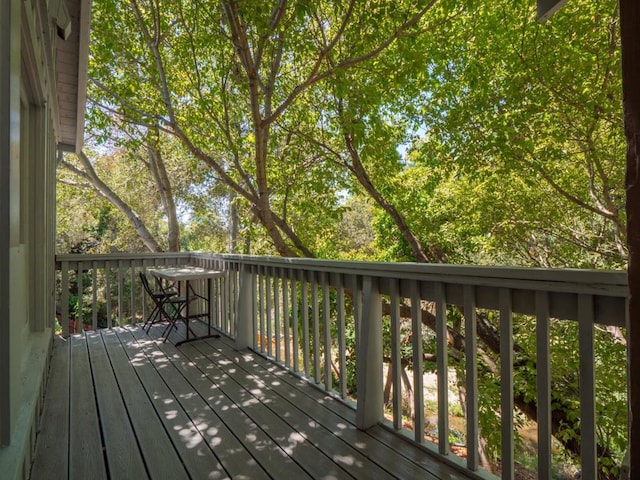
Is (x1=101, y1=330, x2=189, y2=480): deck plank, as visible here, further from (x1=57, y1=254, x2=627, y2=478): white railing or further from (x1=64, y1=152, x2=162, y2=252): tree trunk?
(x1=64, y1=152, x2=162, y2=252): tree trunk

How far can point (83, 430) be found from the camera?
223cm

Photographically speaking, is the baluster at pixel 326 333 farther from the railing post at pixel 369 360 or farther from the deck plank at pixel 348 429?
the railing post at pixel 369 360

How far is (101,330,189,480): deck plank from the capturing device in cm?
186

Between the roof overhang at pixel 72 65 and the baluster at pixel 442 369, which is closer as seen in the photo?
the baluster at pixel 442 369

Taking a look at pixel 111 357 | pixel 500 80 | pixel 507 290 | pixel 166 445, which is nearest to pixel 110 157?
pixel 111 357

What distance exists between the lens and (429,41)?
541 cm

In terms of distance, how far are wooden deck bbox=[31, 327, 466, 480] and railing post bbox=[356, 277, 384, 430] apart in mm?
96

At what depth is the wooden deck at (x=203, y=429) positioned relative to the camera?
1.85m

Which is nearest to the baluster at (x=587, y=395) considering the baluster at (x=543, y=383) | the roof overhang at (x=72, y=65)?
the baluster at (x=543, y=383)

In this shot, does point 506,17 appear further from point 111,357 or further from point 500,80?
point 111,357

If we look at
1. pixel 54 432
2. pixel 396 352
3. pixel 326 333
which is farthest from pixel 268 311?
pixel 54 432

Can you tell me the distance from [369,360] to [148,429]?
140cm

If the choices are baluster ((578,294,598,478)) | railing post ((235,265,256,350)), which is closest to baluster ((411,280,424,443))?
baluster ((578,294,598,478))

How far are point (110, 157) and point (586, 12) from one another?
14.1 m
